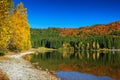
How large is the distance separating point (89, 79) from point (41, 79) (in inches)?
374

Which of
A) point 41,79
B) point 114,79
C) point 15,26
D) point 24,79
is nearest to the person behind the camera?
point 24,79

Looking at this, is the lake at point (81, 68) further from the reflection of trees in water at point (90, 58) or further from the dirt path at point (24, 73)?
the dirt path at point (24, 73)

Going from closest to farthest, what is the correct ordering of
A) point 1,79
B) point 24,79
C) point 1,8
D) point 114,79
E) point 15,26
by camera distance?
point 1,79 → point 24,79 → point 1,8 → point 114,79 → point 15,26

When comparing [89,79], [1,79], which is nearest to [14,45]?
[89,79]

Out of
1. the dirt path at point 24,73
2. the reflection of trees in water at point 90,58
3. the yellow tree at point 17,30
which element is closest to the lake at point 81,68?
the reflection of trees in water at point 90,58

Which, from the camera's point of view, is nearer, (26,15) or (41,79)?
(41,79)

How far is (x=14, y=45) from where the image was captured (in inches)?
2901

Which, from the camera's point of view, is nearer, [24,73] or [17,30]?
[24,73]

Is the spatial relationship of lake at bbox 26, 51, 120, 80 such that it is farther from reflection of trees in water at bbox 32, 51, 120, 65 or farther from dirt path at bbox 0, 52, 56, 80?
dirt path at bbox 0, 52, 56, 80

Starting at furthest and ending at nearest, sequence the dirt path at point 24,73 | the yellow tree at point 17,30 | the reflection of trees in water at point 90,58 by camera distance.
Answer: the yellow tree at point 17,30
the reflection of trees in water at point 90,58
the dirt path at point 24,73

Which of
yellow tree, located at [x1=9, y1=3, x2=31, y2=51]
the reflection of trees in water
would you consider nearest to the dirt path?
the reflection of trees in water

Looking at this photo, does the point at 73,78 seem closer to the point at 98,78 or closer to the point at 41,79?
the point at 98,78

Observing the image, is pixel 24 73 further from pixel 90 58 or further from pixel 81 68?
pixel 90 58

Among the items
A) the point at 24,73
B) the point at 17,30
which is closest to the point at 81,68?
the point at 24,73
